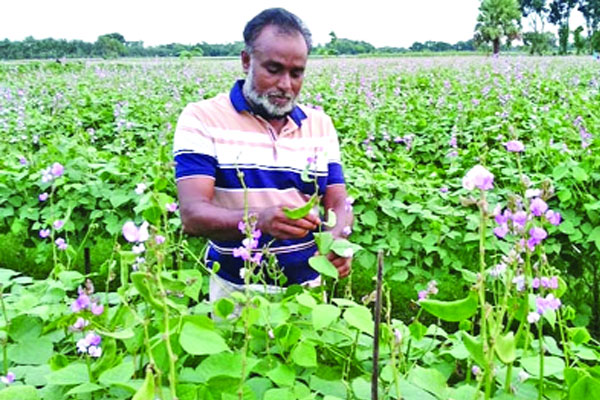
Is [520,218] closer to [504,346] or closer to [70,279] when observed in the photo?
[504,346]

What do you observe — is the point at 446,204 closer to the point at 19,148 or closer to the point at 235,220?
the point at 235,220

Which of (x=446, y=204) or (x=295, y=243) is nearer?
(x=295, y=243)

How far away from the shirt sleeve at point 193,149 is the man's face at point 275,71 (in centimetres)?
20

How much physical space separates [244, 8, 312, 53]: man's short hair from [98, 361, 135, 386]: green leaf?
1349 millimetres

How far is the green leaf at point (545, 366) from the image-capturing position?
3.48ft

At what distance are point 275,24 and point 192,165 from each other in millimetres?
504

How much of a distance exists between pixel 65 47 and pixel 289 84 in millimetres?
34651

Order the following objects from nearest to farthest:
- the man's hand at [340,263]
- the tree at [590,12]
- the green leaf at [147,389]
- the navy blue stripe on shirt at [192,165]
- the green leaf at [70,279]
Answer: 1. the green leaf at [147,389]
2. the green leaf at [70,279]
3. the man's hand at [340,263]
4. the navy blue stripe on shirt at [192,165]
5. the tree at [590,12]

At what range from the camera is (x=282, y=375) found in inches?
41.6

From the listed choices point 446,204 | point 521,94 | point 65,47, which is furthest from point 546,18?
point 446,204

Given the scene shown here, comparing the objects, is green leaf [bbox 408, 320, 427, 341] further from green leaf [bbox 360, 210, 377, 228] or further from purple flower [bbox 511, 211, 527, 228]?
green leaf [bbox 360, 210, 377, 228]

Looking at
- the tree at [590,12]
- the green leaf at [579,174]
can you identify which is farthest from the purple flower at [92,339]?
the tree at [590,12]

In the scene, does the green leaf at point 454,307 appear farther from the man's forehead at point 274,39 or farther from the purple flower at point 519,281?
the man's forehead at point 274,39

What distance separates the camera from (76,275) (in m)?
1.46
